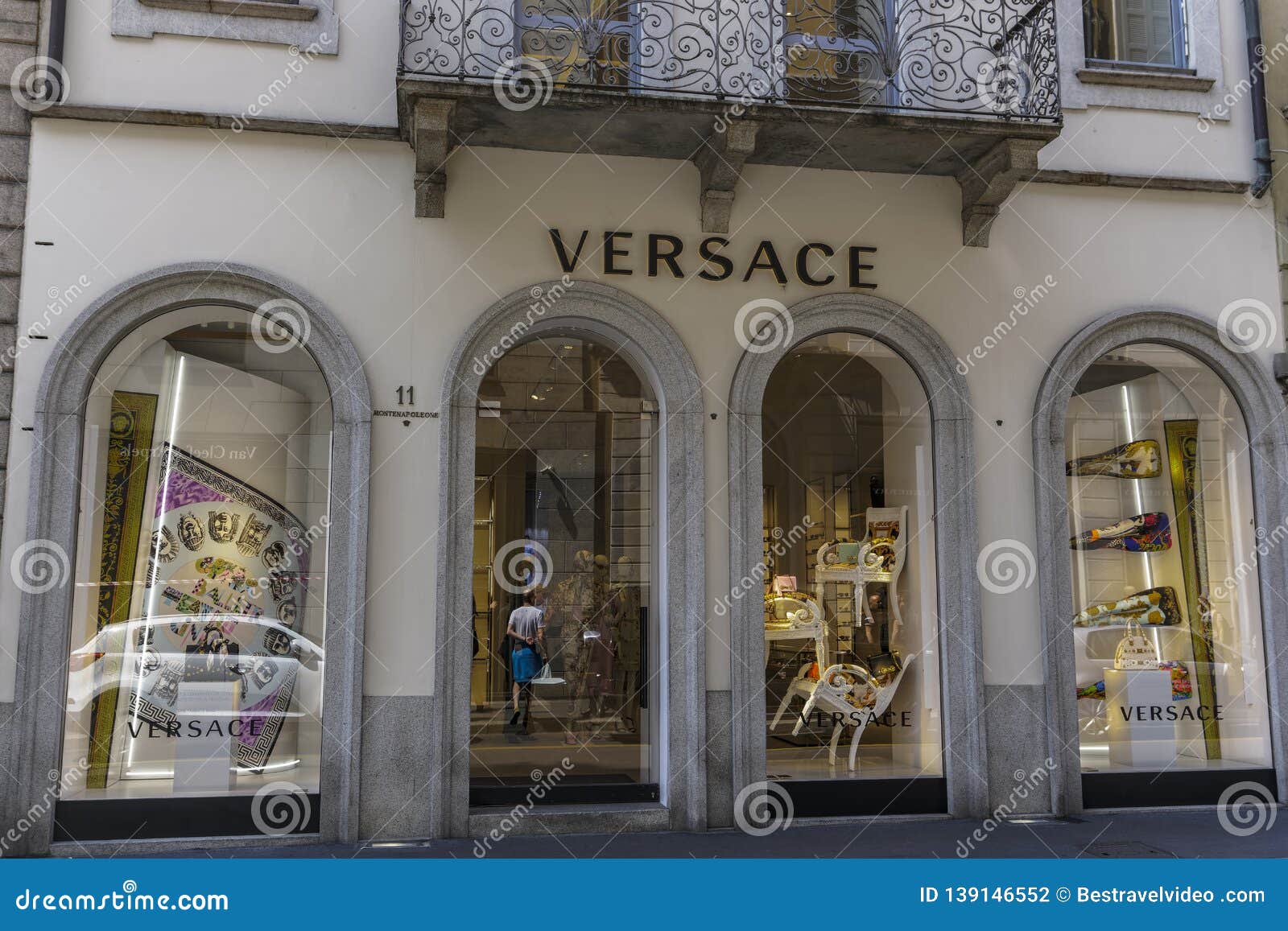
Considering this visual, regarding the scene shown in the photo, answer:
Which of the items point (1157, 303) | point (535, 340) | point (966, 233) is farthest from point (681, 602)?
point (1157, 303)

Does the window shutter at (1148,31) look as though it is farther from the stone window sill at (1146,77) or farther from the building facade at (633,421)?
the stone window sill at (1146,77)

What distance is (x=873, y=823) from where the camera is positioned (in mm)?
8836

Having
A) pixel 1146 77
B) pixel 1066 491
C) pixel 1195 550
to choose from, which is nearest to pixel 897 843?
pixel 1066 491

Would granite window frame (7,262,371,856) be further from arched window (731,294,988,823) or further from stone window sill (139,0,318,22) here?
arched window (731,294,988,823)

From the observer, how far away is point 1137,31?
10.2 m

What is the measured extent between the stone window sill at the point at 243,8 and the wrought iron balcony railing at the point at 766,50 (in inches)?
34.3

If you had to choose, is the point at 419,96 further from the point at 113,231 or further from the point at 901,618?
the point at 901,618

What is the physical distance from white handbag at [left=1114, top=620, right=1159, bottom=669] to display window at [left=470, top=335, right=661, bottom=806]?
405 cm

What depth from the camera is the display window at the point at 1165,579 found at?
9578 millimetres

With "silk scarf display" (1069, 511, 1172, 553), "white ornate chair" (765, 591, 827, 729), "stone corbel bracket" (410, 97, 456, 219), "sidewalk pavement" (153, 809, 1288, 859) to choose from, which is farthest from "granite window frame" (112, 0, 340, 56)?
"silk scarf display" (1069, 511, 1172, 553)

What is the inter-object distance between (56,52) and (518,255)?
3.65 meters

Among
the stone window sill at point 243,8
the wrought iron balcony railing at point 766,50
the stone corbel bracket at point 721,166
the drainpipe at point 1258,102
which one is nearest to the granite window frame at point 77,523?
the stone window sill at point 243,8

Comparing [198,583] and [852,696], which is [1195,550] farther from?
[198,583]

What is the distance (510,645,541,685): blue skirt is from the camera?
8.93 meters
